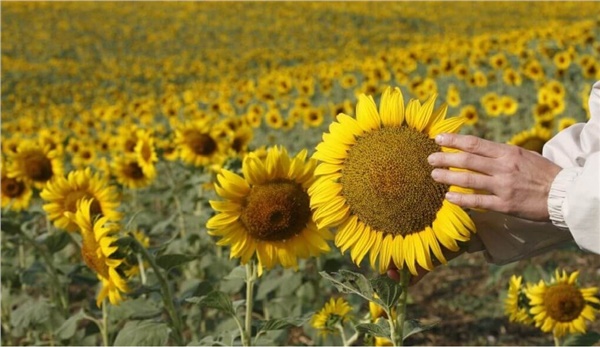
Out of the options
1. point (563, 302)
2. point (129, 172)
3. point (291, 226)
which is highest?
point (129, 172)

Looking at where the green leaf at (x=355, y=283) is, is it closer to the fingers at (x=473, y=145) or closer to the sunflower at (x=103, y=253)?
the fingers at (x=473, y=145)

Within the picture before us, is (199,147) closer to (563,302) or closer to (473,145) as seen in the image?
(563,302)

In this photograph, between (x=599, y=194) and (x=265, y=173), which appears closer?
(x=599, y=194)

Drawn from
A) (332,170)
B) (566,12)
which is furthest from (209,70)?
(332,170)

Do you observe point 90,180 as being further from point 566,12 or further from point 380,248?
point 566,12

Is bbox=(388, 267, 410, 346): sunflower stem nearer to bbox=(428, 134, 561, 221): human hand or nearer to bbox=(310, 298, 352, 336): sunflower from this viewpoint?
bbox=(428, 134, 561, 221): human hand

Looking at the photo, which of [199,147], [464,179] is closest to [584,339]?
[464,179]
